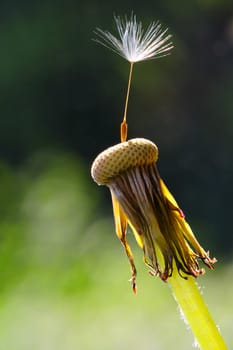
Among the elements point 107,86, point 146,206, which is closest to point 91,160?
point 107,86

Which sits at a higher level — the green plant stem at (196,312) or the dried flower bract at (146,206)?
the dried flower bract at (146,206)

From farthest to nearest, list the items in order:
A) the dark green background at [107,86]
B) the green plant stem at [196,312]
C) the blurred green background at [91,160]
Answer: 1. the dark green background at [107,86]
2. the blurred green background at [91,160]
3. the green plant stem at [196,312]

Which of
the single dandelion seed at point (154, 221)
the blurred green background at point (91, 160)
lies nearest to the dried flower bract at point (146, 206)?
the single dandelion seed at point (154, 221)

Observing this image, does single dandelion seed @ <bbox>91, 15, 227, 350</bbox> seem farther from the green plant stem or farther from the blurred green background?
the blurred green background

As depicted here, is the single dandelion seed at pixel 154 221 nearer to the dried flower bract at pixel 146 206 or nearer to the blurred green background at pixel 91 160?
the dried flower bract at pixel 146 206

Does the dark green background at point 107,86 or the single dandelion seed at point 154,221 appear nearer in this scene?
the single dandelion seed at point 154,221

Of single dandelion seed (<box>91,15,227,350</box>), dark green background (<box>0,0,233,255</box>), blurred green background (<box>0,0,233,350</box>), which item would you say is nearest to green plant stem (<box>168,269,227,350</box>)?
single dandelion seed (<box>91,15,227,350</box>)

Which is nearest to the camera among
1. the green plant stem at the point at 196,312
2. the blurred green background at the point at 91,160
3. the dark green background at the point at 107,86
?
the green plant stem at the point at 196,312

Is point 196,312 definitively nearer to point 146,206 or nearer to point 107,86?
point 146,206
